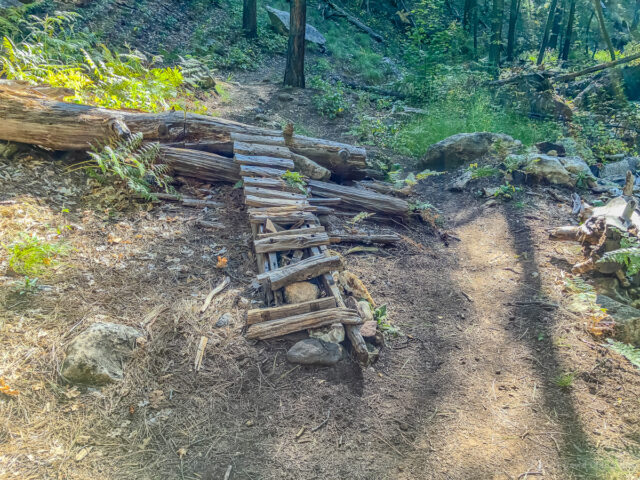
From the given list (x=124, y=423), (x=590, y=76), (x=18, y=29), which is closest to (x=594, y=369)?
(x=124, y=423)

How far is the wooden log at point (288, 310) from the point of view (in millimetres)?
3461

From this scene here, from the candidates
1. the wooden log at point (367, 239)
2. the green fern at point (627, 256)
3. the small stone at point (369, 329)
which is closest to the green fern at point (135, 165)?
the wooden log at point (367, 239)

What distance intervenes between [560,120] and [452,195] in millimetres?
6244

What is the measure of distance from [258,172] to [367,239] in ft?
6.07

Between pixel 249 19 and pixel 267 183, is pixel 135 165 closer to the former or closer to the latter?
pixel 267 183

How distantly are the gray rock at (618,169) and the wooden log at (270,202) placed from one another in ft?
24.7

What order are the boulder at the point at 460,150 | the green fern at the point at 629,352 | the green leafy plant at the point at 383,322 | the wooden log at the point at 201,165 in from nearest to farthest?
1. the green fern at the point at 629,352
2. the green leafy plant at the point at 383,322
3. the wooden log at the point at 201,165
4. the boulder at the point at 460,150

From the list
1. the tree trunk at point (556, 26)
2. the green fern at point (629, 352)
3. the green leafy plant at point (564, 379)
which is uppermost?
the tree trunk at point (556, 26)

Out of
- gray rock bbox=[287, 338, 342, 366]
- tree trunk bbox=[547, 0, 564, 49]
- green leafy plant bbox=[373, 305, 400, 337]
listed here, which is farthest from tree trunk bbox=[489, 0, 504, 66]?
gray rock bbox=[287, 338, 342, 366]

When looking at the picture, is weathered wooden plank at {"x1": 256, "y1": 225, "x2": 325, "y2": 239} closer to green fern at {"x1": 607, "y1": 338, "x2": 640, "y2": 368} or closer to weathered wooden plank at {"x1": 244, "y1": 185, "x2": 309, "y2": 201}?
weathered wooden plank at {"x1": 244, "y1": 185, "x2": 309, "y2": 201}

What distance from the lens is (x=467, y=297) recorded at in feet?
15.7

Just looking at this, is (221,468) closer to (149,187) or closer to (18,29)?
(149,187)

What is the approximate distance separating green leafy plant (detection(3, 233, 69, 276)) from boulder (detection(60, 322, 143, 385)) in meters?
0.92

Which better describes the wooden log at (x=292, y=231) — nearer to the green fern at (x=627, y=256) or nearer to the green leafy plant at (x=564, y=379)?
the green leafy plant at (x=564, y=379)
